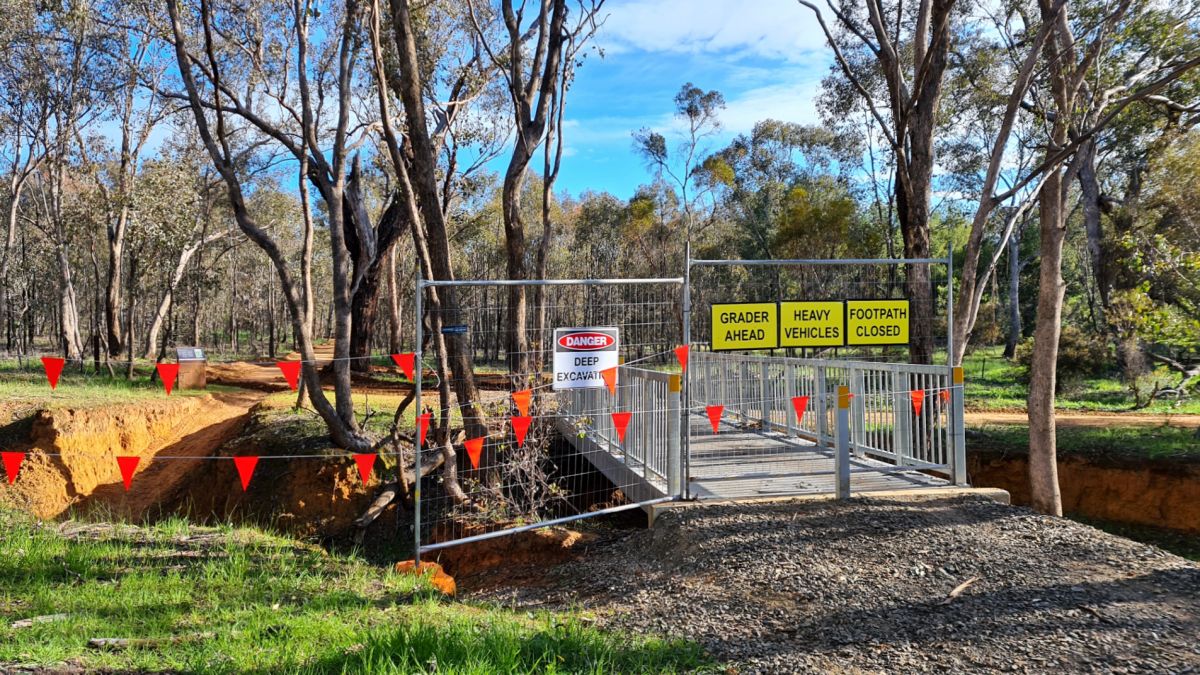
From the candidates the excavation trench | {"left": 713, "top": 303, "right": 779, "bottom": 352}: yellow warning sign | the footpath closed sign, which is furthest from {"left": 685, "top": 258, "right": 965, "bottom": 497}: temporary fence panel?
the excavation trench

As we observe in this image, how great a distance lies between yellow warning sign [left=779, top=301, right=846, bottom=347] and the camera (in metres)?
6.82

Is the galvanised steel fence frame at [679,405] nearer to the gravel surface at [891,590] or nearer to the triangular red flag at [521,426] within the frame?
the triangular red flag at [521,426]

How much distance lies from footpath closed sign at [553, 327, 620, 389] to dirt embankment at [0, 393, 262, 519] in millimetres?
6956

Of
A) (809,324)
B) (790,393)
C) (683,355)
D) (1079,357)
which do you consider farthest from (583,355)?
(1079,357)

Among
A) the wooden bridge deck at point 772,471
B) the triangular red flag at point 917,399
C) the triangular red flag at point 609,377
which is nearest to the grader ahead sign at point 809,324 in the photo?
the triangular red flag at point 917,399

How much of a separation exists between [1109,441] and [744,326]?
9140mm

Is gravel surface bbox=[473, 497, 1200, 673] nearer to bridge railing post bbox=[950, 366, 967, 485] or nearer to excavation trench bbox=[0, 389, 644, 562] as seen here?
Result: bridge railing post bbox=[950, 366, 967, 485]

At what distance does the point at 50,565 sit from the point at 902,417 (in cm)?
770

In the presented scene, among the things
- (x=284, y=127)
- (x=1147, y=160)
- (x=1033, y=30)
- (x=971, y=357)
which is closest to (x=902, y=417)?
(x=1033, y=30)

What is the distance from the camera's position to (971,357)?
33375 millimetres

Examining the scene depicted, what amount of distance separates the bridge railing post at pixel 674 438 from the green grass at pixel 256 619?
204 centimetres

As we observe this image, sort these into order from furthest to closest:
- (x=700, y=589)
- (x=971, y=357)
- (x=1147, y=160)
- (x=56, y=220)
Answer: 1. (x=971, y=357)
2. (x=56, y=220)
3. (x=1147, y=160)
4. (x=700, y=589)

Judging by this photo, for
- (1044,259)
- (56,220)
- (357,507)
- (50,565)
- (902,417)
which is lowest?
(357,507)

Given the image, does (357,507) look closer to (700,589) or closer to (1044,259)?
(700,589)
